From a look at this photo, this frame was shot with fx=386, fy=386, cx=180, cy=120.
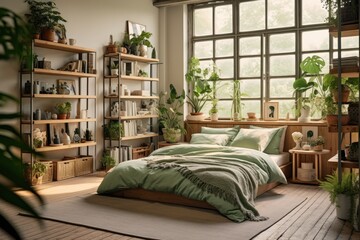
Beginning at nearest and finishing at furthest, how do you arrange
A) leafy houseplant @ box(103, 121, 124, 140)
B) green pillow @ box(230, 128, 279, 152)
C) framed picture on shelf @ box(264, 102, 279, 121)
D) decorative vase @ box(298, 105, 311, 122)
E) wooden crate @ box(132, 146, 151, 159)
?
green pillow @ box(230, 128, 279, 152)
decorative vase @ box(298, 105, 311, 122)
leafy houseplant @ box(103, 121, 124, 140)
framed picture on shelf @ box(264, 102, 279, 121)
wooden crate @ box(132, 146, 151, 159)

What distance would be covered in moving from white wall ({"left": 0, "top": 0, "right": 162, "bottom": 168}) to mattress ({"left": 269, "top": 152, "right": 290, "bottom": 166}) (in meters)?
2.98

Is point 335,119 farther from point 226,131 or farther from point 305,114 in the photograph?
point 226,131

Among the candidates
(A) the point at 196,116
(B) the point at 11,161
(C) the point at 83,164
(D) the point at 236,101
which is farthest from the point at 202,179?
(B) the point at 11,161

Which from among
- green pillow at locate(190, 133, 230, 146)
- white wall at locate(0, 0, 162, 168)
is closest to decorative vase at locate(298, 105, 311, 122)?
green pillow at locate(190, 133, 230, 146)

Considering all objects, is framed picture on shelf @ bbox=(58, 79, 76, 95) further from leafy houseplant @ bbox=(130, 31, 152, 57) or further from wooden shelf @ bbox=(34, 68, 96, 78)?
leafy houseplant @ bbox=(130, 31, 152, 57)

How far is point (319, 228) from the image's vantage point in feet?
11.6

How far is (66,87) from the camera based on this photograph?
595cm

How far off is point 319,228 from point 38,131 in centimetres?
391

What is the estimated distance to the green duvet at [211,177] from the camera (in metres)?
3.93

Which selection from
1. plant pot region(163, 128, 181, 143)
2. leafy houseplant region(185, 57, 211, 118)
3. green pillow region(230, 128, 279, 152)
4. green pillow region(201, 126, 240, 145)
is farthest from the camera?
leafy houseplant region(185, 57, 211, 118)

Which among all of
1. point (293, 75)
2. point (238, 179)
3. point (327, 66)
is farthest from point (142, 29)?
point (238, 179)

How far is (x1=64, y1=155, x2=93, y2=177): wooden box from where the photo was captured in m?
6.18

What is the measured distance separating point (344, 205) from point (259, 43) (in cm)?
415

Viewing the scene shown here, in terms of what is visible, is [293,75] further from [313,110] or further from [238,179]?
[238,179]
